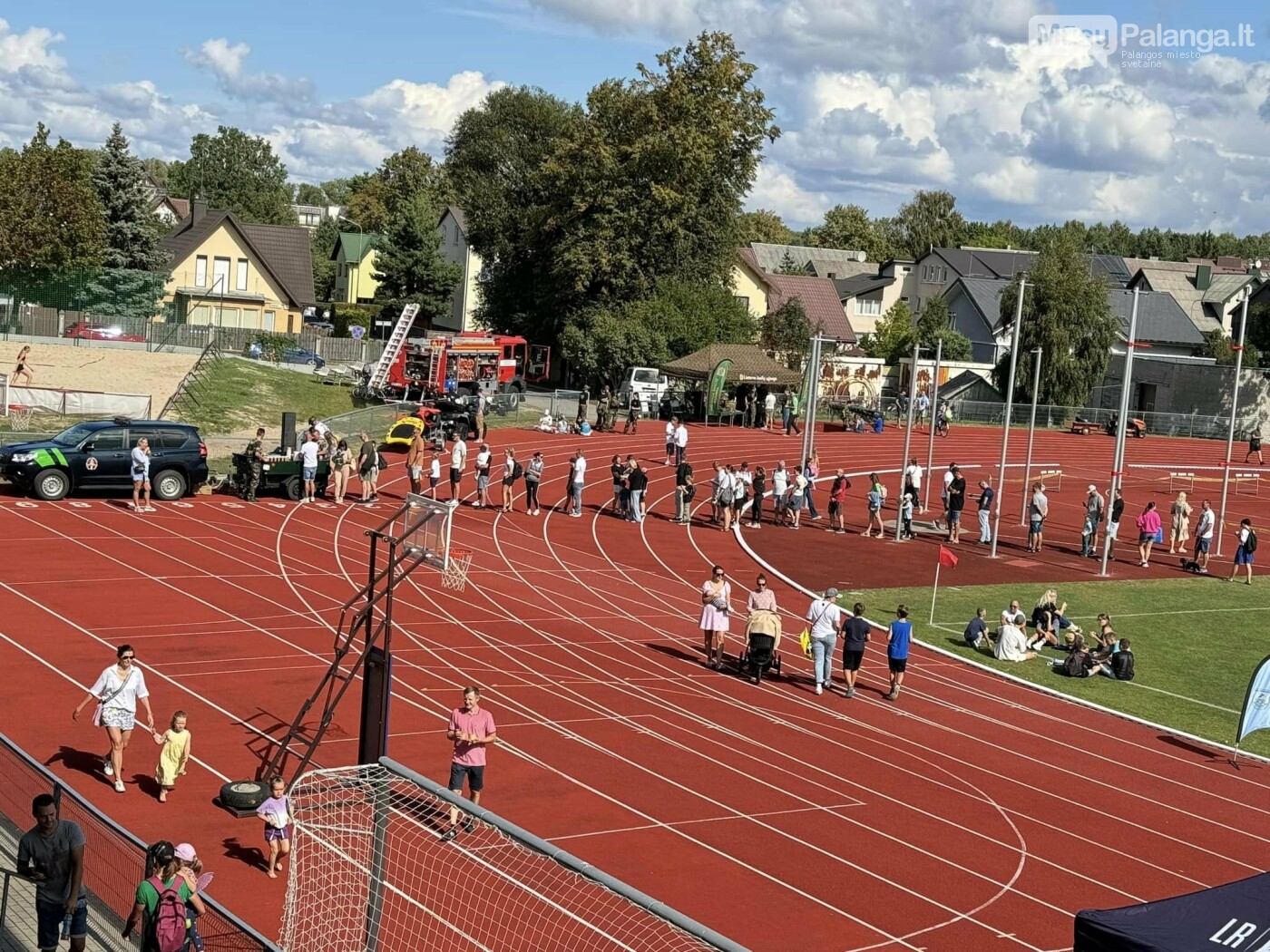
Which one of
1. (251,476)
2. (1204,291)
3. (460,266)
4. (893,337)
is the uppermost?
(1204,291)

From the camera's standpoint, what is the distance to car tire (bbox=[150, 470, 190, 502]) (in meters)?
31.7

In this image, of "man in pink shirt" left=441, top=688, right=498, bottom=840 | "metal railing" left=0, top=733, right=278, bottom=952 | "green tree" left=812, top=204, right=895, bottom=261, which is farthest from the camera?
"green tree" left=812, top=204, right=895, bottom=261

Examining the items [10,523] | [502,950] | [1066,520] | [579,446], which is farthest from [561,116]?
[502,950]

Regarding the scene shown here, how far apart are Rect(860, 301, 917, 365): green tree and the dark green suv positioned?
5555 centimetres

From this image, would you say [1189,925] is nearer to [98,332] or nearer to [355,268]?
[98,332]

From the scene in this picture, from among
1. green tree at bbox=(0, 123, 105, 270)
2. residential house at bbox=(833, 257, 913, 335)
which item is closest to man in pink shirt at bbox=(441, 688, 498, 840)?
green tree at bbox=(0, 123, 105, 270)

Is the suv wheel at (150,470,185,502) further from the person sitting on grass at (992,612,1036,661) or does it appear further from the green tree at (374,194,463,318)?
the green tree at (374,194,463,318)

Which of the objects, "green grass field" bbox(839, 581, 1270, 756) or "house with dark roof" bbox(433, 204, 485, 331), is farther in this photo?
"house with dark roof" bbox(433, 204, 485, 331)

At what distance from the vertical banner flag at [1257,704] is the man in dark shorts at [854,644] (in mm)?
5421

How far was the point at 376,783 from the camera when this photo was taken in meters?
9.58

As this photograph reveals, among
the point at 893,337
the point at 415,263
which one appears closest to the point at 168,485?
the point at 415,263

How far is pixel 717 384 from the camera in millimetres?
52469

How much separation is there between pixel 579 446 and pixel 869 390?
29.5 meters

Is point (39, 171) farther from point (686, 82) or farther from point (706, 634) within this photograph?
point (706, 634)
